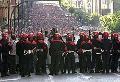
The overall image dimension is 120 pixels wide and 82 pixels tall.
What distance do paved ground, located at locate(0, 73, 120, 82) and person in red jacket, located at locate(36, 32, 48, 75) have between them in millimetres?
438

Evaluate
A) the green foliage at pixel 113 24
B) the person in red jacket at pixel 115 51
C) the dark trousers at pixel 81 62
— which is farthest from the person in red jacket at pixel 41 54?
the green foliage at pixel 113 24

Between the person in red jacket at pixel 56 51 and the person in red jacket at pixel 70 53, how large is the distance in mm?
290

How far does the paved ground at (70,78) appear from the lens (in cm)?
1667

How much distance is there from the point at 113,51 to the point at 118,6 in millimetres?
112545

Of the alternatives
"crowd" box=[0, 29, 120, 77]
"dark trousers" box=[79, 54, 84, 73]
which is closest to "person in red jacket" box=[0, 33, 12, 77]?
"crowd" box=[0, 29, 120, 77]

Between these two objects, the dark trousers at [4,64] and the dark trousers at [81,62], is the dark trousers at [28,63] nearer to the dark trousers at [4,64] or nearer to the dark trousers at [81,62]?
the dark trousers at [4,64]

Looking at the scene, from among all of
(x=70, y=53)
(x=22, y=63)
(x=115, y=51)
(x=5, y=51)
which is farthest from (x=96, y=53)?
(x=5, y=51)

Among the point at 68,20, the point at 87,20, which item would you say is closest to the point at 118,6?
the point at 87,20

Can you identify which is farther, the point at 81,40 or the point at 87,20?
the point at 87,20

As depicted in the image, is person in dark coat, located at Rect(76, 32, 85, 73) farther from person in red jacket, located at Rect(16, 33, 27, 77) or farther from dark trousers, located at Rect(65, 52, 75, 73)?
person in red jacket, located at Rect(16, 33, 27, 77)

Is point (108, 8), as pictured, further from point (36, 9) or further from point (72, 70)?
point (72, 70)

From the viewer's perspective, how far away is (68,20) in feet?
376

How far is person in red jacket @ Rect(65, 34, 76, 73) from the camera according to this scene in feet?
60.0

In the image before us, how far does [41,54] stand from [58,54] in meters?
0.72
